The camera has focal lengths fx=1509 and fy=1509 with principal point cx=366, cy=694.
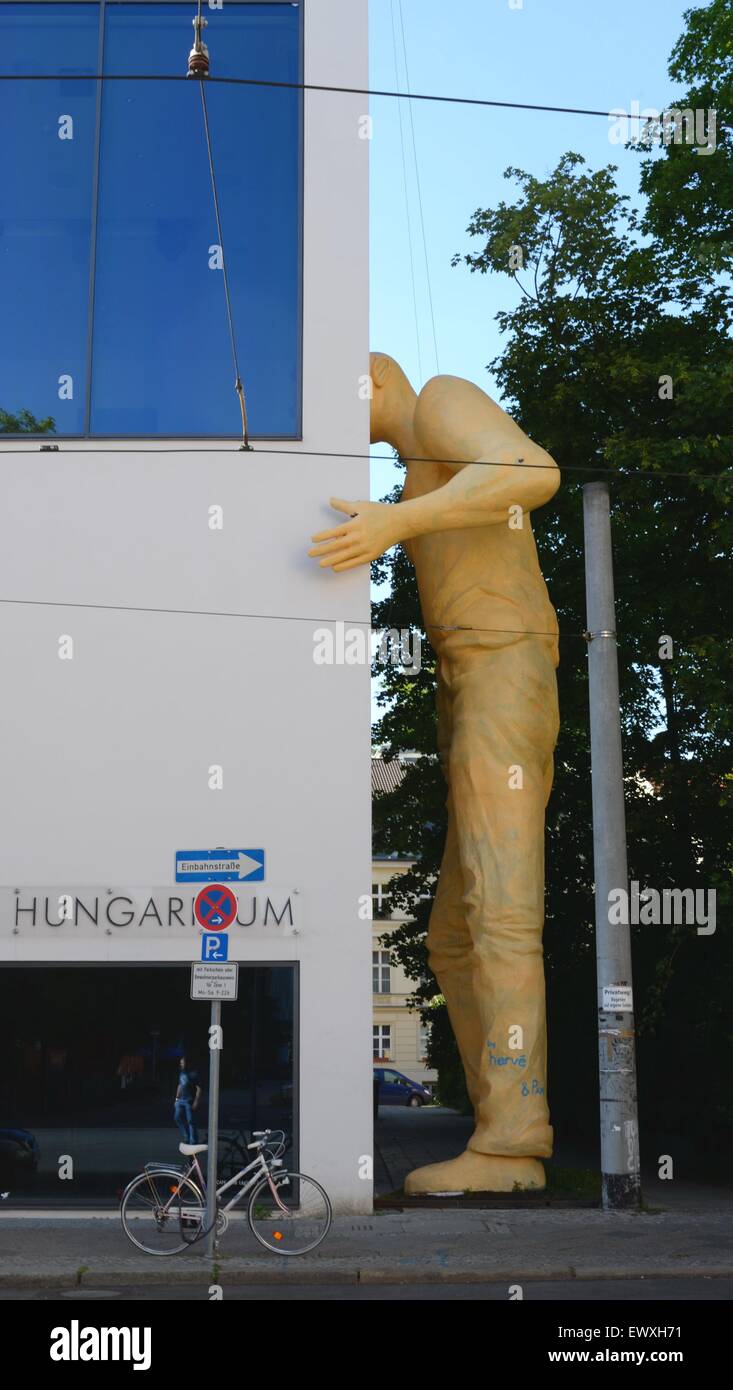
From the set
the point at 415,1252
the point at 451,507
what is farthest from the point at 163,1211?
the point at 451,507

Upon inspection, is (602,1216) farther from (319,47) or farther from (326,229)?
(319,47)

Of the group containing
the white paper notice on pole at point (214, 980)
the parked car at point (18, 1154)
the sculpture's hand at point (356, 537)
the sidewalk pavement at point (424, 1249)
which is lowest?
the sidewalk pavement at point (424, 1249)

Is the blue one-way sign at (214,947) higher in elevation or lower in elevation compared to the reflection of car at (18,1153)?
higher

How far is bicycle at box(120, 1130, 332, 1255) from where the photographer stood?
1094 centimetres

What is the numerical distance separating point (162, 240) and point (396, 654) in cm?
1152

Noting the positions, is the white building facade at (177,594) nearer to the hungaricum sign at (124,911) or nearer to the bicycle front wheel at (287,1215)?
the hungaricum sign at (124,911)

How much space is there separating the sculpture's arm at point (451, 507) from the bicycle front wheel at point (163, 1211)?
5.87m

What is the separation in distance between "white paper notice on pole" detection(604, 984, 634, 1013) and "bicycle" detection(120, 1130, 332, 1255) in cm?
371

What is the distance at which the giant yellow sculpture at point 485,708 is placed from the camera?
1430 centimetres

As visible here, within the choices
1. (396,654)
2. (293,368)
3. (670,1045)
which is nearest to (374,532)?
(293,368)

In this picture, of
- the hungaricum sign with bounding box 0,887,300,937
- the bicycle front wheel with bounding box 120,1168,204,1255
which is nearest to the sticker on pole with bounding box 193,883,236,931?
the bicycle front wheel with bounding box 120,1168,204,1255

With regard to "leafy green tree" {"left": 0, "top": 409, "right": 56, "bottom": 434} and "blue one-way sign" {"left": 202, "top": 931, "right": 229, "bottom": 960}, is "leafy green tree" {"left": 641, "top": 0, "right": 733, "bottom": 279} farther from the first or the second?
"blue one-way sign" {"left": 202, "top": 931, "right": 229, "bottom": 960}

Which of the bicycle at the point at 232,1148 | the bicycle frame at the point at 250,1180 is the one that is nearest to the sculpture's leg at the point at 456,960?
the bicycle at the point at 232,1148

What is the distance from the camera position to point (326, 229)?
15109 millimetres
